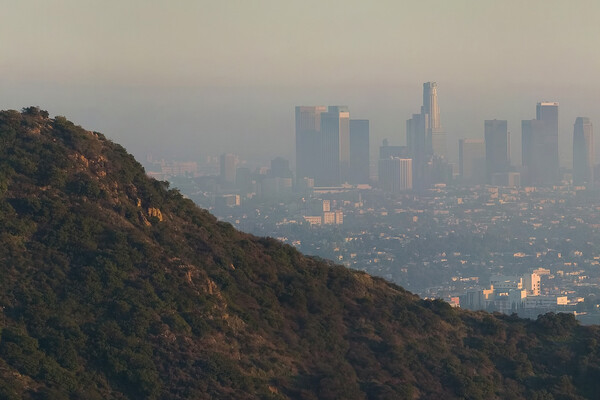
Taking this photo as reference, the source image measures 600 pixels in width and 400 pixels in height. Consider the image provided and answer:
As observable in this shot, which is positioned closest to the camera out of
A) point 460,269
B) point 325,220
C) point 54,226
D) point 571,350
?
point 54,226

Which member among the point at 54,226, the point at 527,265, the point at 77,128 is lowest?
the point at 527,265

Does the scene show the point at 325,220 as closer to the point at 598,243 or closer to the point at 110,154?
the point at 598,243

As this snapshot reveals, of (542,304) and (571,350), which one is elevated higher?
(571,350)

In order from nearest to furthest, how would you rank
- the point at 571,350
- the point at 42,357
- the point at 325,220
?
the point at 42,357
the point at 571,350
the point at 325,220

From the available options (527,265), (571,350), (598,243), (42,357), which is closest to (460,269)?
(527,265)

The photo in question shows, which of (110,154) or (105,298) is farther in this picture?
(110,154)

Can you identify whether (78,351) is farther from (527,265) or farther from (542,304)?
(527,265)

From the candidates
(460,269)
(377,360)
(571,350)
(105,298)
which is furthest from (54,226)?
(460,269)
